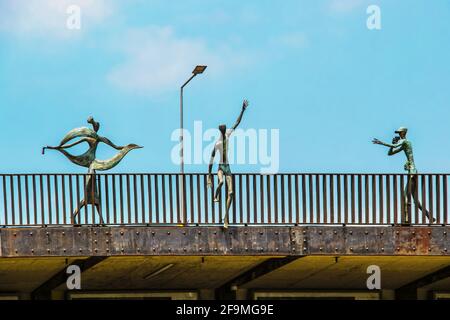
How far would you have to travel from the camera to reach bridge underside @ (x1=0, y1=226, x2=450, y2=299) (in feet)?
159

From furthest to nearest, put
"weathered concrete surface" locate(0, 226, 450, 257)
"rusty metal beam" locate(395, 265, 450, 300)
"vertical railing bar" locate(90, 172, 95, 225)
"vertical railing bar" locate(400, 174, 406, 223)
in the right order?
"rusty metal beam" locate(395, 265, 450, 300), "vertical railing bar" locate(400, 174, 406, 223), "vertical railing bar" locate(90, 172, 95, 225), "weathered concrete surface" locate(0, 226, 450, 257)

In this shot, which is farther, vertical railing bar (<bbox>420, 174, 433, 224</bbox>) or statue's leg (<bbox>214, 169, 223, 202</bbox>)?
vertical railing bar (<bbox>420, 174, 433, 224</bbox>)

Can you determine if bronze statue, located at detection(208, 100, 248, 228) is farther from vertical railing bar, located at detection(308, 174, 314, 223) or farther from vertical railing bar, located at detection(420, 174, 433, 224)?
vertical railing bar, located at detection(420, 174, 433, 224)

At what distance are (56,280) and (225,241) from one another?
5.32m

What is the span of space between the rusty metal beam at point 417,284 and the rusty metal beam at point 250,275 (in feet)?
14.4

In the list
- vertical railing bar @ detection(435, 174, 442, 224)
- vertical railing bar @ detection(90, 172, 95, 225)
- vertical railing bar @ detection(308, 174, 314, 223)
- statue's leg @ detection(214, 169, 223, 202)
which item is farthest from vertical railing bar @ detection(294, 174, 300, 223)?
vertical railing bar @ detection(90, 172, 95, 225)

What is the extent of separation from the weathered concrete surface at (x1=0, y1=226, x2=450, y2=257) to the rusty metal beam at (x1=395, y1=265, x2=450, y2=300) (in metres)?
2.86

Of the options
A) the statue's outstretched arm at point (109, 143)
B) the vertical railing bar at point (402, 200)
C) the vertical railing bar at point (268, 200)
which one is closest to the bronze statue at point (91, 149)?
the statue's outstretched arm at point (109, 143)

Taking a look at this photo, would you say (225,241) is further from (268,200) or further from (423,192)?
(423,192)

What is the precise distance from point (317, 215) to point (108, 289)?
6.70 meters

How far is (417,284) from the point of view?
176ft
